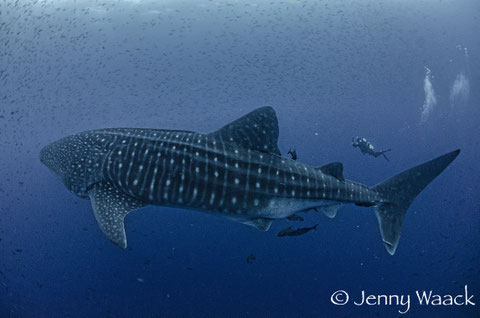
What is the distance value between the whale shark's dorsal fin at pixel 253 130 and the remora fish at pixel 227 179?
2 cm

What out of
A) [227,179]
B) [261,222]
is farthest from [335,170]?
[227,179]

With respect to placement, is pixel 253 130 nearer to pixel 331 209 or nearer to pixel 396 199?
pixel 331 209

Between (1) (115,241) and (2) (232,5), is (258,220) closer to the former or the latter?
(1) (115,241)

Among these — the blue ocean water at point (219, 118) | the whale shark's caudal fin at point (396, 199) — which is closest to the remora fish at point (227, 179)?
the whale shark's caudal fin at point (396, 199)

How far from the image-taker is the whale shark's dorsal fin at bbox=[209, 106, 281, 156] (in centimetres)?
443

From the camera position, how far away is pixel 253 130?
174 inches

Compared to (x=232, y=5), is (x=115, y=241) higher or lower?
lower

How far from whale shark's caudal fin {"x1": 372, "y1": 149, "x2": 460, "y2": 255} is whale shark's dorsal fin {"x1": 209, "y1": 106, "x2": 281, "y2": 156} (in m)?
2.17

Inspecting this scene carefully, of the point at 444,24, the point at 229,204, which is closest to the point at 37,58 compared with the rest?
the point at 229,204

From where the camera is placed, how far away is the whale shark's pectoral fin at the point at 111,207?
4254 mm

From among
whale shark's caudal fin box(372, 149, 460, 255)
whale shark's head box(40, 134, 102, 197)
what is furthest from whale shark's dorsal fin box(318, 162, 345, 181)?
whale shark's head box(40, 134, 102, 197)

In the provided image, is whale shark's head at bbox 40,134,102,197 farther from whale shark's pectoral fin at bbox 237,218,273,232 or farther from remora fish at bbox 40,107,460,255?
whale shark's pectoral fin at bbox 237,218,273,232

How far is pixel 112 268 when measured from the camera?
13078 mm

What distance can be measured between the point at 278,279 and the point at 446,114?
48.4 meters
